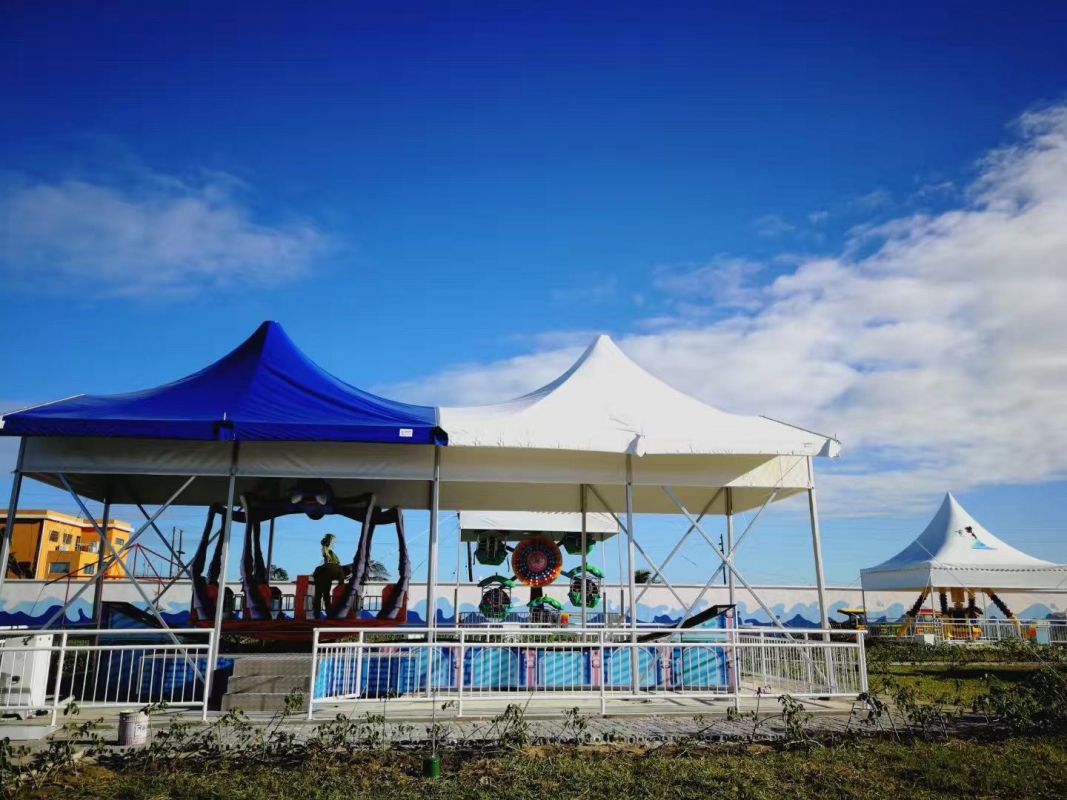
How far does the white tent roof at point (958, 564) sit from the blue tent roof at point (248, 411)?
805 inches

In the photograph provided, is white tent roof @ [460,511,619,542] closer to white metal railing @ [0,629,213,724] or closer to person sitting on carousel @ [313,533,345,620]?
person sitting on carousel @ [313,533,345,620]

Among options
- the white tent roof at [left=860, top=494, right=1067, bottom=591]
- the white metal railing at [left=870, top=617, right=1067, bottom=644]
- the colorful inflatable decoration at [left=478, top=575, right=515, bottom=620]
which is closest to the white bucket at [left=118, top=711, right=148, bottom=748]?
the colorful inflatable decoration at [left=478, top=575, right=515, bottom=620]

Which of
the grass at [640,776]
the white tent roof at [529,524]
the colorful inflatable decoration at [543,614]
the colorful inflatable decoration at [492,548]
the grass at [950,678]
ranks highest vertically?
the white tent roof at [529,524]

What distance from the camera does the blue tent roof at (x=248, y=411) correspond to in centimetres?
1033

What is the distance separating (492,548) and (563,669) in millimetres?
15072

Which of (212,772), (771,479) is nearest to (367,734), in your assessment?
(212,772)

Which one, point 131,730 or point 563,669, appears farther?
point 563,669

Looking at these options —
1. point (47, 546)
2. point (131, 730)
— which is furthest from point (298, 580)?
point (47, 546)

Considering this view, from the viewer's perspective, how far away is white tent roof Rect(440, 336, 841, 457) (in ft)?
36.9

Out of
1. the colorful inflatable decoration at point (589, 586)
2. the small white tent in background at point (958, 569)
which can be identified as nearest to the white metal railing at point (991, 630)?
the small white tent in background at point (958, 569)

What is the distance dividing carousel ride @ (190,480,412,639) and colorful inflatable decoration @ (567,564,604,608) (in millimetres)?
11092

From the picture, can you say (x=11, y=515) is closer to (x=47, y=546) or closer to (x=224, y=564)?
(x=224, y=564)

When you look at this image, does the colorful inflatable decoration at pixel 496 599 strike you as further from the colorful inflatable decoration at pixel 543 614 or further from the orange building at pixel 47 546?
the orange building at pixel 47 546

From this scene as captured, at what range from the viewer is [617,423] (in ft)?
39.9
